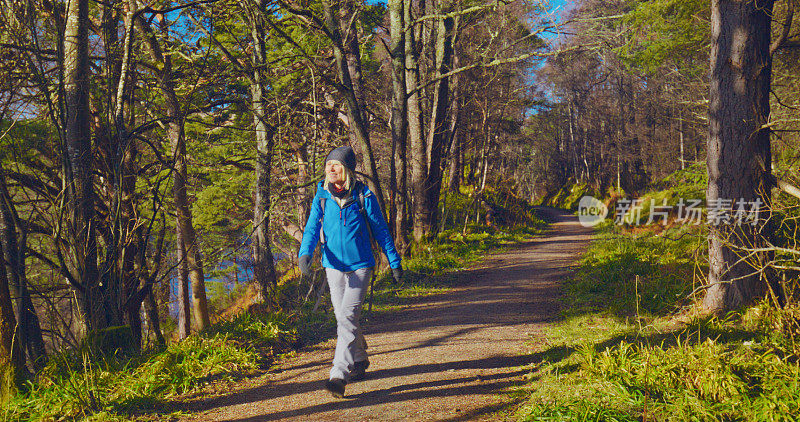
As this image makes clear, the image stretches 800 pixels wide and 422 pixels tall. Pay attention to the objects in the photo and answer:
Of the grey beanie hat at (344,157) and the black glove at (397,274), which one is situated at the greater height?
the grey beanie hat at (344,157)

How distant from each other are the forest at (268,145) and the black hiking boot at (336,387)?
1685mm

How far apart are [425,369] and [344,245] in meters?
1.62

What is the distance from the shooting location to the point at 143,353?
5.51m

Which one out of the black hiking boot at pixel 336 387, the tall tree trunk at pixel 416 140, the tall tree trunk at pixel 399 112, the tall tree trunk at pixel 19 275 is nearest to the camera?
the black hiking boot at pixel 336 387

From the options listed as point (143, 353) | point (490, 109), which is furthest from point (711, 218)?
point (490, 109)

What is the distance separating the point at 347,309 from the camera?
4.44m

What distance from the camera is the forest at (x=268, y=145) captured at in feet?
17.6

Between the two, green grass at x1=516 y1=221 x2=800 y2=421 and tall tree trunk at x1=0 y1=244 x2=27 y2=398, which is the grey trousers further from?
tall tree trunk at x1=0 y1=244 x2=27 y2=398

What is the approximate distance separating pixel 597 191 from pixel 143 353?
37.5 metres

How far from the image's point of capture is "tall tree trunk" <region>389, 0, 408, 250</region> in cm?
1127

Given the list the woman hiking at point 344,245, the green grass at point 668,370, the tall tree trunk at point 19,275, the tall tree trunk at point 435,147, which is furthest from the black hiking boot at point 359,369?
the tall tree trunk at point 435,147

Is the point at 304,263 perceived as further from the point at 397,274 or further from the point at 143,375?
the point at 143,375

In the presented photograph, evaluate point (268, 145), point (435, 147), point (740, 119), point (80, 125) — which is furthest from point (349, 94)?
point (740, 119)

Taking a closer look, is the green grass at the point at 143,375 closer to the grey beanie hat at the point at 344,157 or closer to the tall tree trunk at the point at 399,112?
the grey beanie hat at the point at 344,157
